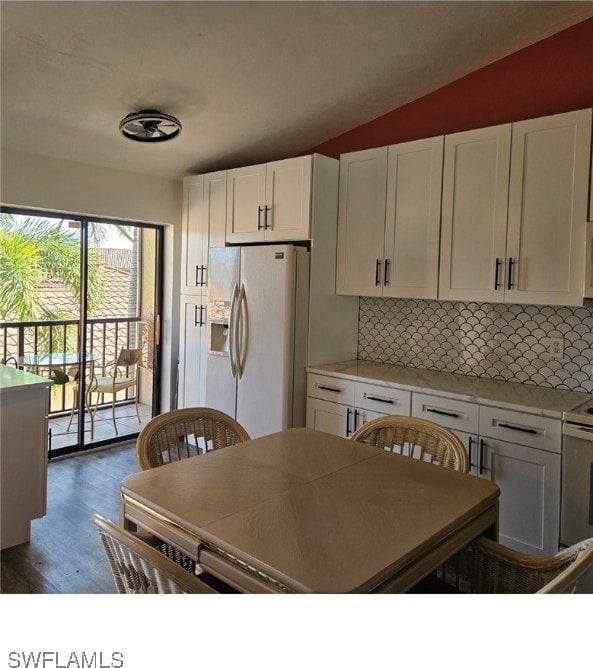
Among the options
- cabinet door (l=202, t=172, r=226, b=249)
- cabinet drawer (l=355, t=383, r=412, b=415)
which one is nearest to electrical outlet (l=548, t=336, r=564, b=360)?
cabinet drawer (l=355, t=383, r=412, b=415)

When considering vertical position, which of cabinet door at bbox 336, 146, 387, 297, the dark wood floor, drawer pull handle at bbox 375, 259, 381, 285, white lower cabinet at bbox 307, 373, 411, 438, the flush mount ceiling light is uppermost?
the flush mount ceiling light

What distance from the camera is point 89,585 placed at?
2389 millimetres

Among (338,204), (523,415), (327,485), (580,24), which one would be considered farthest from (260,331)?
(580,24)

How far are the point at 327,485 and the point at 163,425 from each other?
743 millimetres

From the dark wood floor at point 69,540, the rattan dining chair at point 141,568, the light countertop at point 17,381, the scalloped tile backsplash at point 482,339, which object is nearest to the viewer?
the rattan dining chair at point 141,568

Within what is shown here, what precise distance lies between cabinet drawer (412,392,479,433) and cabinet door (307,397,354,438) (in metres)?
0.47

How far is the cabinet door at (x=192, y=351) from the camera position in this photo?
13.8ft

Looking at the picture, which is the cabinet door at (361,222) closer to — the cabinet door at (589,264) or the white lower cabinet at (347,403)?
the white lower cabinet at (347,403)

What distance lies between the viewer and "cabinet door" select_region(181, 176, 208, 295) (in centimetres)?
425

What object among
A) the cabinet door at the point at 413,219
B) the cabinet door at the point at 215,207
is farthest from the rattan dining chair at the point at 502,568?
the cabinet door at the point at 215,207

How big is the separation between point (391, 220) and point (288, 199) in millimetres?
718

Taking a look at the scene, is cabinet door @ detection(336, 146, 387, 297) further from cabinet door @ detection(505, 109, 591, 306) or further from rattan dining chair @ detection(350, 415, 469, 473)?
rattan dining chair @ detection(350, 415, 469, 473)

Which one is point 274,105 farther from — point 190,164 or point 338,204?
point 190,164

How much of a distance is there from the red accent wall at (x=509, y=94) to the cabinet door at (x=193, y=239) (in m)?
1.42
